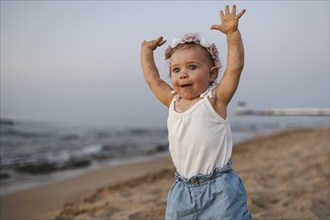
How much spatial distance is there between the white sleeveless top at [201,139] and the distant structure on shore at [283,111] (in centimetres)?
105

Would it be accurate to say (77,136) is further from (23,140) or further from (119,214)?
(119,214)

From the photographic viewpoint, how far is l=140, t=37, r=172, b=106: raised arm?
7.01 feet

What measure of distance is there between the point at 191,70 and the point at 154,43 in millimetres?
461

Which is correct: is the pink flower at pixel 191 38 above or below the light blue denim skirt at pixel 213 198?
above

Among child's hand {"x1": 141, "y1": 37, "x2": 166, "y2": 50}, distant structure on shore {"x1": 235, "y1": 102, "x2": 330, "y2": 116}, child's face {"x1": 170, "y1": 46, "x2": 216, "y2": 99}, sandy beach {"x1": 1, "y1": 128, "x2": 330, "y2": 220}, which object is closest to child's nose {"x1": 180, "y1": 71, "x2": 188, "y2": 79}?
child's face {"x1": 170, "y1": 46, "x2": 216, "y2": 99}

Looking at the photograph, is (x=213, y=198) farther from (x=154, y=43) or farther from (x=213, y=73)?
(x=154, y=43)

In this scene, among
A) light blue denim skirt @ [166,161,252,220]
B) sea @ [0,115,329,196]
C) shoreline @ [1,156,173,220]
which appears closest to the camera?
light blue denim skirt @ [166,161,252,220]

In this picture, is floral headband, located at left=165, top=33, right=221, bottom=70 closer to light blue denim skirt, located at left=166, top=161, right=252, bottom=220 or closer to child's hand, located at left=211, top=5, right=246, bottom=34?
child's hand, located at left=211, top=5, right=246, bottom=34

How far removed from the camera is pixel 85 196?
4.96m

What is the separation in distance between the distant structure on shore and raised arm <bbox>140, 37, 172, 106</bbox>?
97 centimetres

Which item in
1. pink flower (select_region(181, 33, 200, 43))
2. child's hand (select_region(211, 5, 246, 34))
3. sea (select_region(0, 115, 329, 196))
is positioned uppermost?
child's hand (select_region(211, 5, 246, 34))

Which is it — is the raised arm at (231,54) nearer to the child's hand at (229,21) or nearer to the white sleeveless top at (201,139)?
the child's hand at (229,21)

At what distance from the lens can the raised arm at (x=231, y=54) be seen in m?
1.82

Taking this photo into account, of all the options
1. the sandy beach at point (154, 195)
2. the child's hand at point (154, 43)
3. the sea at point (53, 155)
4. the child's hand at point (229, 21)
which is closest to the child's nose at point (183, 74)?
the child's hand at point (229, 21)
